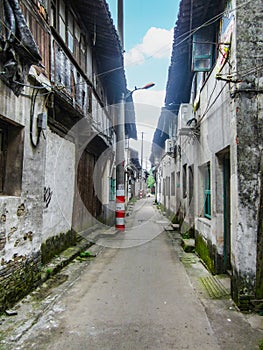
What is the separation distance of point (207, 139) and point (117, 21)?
9842 mm

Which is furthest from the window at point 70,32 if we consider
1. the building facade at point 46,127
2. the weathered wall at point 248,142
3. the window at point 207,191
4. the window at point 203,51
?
the window at point 207,191

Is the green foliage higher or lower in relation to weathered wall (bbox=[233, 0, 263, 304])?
lower

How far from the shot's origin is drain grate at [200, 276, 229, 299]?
496cm

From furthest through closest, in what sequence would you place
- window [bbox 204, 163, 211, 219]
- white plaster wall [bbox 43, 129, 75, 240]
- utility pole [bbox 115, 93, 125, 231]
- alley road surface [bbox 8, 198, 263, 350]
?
utility pole [bbox 115, 93, 125, 231], window [bbox 204, 163, 211, 219], white plaster wall [bbox 43, 129, 75, 240], alley road surface [bbox 8, 198, 263, 350]

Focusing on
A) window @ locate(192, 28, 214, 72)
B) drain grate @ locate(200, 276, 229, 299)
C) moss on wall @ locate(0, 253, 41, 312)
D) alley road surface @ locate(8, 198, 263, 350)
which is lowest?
alley road surface @ locate(8, 198, 263, 350)

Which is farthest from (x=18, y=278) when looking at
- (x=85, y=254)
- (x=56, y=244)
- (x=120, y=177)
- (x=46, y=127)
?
(x=120, y=177)

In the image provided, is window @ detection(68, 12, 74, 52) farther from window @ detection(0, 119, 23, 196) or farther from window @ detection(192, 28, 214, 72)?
window @ detection(0, 119, 23, 196)

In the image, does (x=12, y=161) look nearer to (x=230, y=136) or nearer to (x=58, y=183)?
(x=58, y=183)

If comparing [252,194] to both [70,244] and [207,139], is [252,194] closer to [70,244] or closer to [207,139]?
[207,139]

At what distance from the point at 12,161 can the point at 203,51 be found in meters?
5.21

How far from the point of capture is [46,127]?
5703 millimetres

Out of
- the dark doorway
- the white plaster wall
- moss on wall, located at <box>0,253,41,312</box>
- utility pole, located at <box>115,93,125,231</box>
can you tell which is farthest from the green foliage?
utility pole, located at <box>115,93,125,231</box>

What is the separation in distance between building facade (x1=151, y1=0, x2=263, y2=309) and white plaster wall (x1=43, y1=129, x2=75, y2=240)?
11.5ft

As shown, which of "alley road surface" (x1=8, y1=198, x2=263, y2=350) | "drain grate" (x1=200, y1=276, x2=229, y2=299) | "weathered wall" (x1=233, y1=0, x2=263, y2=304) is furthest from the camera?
"drain grate" (x1=200, y1=276, x2=229, y2=299)
